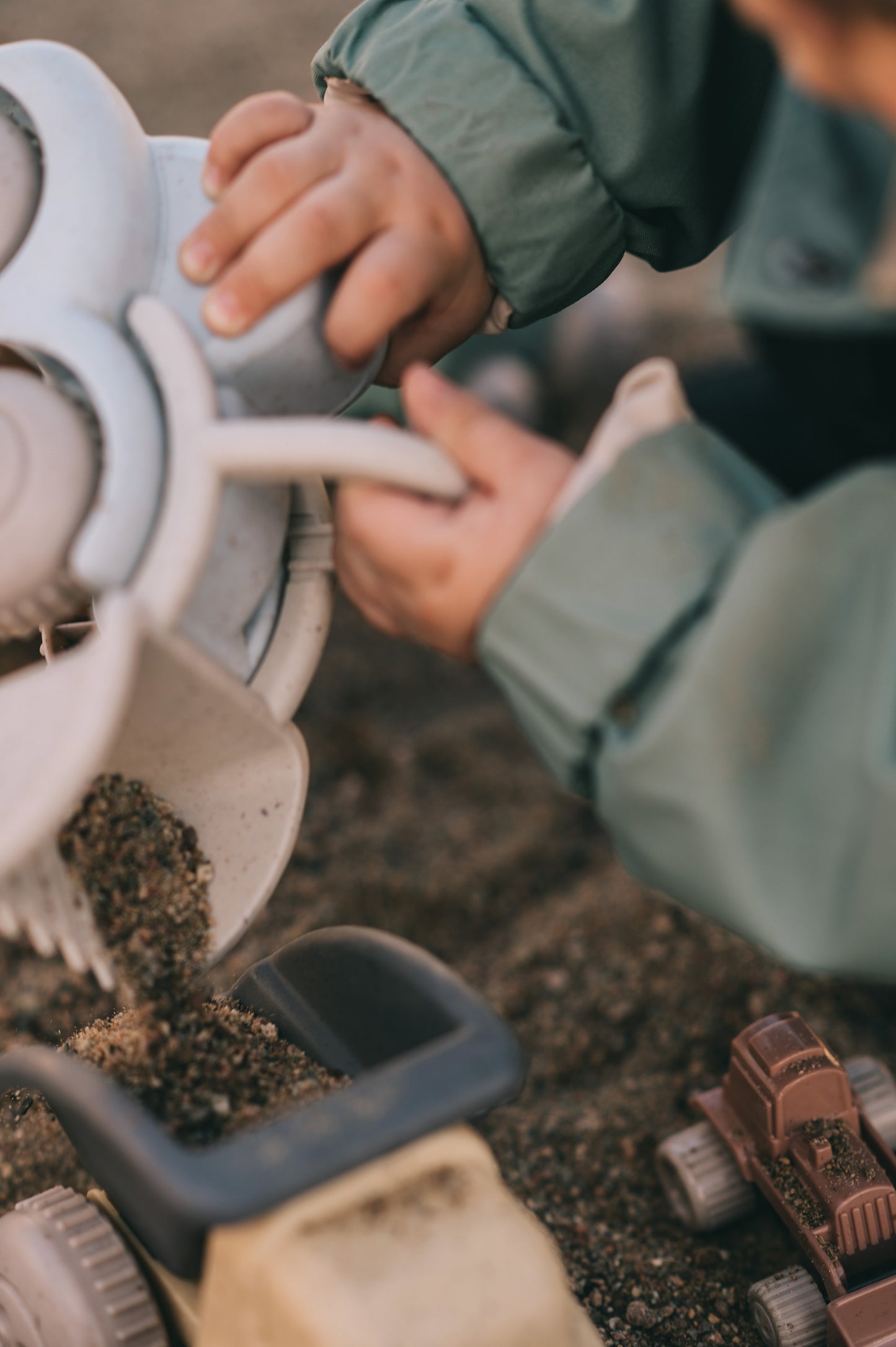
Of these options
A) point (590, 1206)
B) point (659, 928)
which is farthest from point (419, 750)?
point (590, 1206)

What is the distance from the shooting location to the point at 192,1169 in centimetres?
46

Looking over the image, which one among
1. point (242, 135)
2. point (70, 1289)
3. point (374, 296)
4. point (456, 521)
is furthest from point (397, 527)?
point (70, 1289)

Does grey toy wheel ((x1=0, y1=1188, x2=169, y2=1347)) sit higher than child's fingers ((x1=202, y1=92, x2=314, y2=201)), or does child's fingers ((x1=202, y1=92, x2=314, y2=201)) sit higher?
child's fingers ((x1=202, y1=92, x2=314, y2=201))

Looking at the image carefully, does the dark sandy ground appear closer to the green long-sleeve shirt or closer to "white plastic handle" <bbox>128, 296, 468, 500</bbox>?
the green long-sleeve shirt

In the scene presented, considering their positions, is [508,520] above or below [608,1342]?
above

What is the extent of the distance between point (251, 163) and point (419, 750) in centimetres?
76

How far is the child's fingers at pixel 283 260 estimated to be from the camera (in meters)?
0.59

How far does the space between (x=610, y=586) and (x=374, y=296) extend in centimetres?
21

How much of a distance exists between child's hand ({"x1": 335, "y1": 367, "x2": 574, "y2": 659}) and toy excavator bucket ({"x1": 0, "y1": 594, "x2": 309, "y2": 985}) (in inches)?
3.7

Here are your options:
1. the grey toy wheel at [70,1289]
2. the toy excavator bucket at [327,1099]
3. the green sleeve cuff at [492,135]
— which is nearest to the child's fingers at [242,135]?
the green sleeve cuff at [492,135]

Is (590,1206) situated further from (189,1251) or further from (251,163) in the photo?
(251,163)

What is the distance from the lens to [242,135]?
635mm

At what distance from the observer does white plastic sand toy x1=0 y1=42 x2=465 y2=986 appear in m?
0.50

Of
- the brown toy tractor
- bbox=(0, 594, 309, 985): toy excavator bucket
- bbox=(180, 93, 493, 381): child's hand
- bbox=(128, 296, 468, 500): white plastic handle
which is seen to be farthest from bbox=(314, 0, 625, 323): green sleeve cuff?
the brown toy tractor
